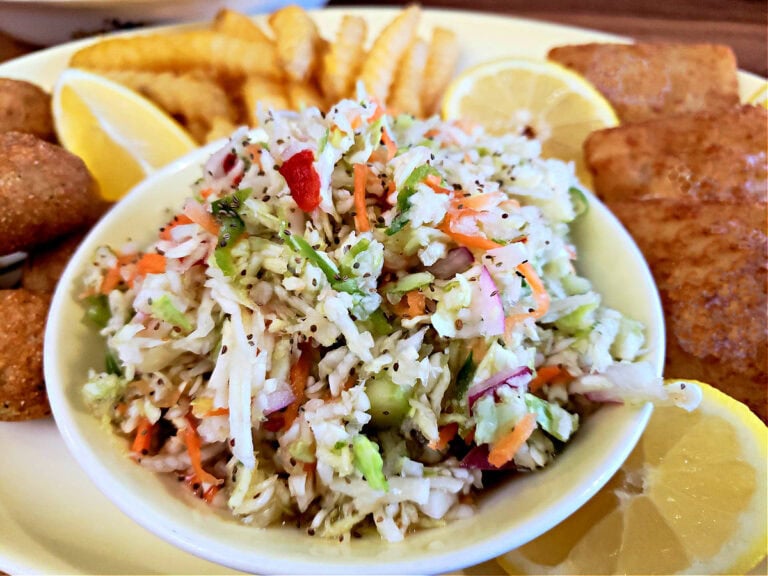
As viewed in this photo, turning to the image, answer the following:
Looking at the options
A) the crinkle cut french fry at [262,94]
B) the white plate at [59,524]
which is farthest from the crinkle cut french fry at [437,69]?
the white plate at [59,524]

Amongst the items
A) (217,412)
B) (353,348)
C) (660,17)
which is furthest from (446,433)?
(660,17)

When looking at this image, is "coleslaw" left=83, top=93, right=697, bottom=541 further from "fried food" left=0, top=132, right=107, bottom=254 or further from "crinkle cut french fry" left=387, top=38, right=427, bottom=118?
"crinkle cut french fry" left=387, top=38, right=427, bottom=118

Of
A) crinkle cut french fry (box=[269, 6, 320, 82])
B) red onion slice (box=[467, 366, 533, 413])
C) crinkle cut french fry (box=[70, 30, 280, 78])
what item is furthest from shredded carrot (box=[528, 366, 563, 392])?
crinkle cut french fry (box=[70, 30, 280, 78])

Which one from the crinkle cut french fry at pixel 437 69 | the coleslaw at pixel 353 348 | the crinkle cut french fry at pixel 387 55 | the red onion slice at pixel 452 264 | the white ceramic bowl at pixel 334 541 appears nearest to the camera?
the white ceramic bowl at pixel 334 541

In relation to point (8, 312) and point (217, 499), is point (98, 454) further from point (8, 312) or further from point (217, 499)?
point (8, 312)

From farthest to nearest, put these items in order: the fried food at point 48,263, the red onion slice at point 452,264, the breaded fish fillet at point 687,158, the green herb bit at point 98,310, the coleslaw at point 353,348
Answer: the breaded fish fillet at point 687,158
the fried food at point 48,263
the green herb bit at point 98,310
the red onion slice at point 452,264
the coleslaw at point 353,348

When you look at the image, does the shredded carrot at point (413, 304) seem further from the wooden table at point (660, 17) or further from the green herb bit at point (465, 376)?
the wooden table at point (660, 17)

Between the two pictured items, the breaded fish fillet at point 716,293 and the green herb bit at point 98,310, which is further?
the breaded fish fillet at point 716,293
